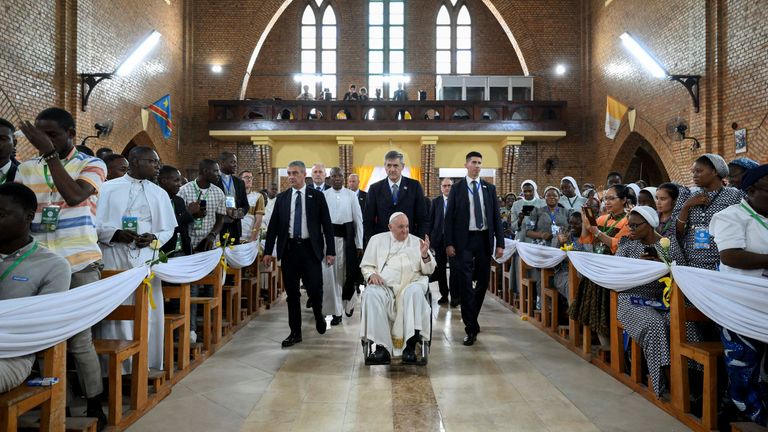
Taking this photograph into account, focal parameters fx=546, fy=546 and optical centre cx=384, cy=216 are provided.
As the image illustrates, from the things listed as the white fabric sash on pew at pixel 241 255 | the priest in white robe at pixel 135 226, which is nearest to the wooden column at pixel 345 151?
the white fabric sash on pew at pixel 241 255

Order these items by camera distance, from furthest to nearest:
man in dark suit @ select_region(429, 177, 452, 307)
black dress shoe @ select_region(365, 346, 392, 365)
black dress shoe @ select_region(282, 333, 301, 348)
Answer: man in dark suit @ select_region(429, 177, 452, 307), black dress shoe @ select_region(282, 333, 301, 348), black dress shoe @ select_region(365, 346, 392, 365)

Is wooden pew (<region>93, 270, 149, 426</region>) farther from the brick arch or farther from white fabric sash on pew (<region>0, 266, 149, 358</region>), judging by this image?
the brick arch

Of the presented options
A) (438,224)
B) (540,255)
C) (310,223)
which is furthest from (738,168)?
(310,223)

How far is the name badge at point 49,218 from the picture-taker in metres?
2.99

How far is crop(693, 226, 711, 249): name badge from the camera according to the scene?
3.64 metres

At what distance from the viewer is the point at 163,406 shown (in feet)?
11.9

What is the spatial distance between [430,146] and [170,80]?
297 inches

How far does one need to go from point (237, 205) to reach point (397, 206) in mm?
2156

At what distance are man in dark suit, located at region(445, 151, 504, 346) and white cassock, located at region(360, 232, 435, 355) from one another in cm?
81

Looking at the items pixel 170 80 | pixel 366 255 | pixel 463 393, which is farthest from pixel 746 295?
pixel 170 80

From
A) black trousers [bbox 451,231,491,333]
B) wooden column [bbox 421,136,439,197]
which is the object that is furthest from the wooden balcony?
black trousers [bbox 451,231,491,333]

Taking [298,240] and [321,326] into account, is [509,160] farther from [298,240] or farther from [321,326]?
[298,240]

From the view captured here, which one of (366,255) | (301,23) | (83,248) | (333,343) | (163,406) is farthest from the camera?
(301,23)

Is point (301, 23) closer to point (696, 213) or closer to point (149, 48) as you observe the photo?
point (149, 48)
